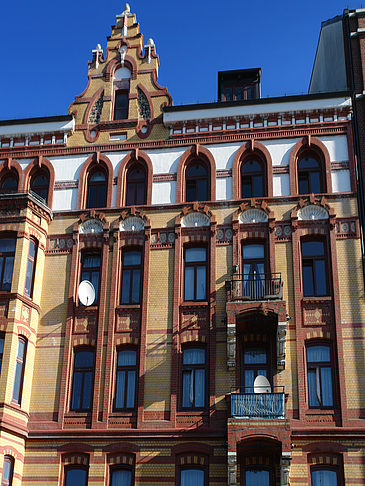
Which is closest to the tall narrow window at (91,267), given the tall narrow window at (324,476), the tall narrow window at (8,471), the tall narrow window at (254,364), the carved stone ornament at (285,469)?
the tall narrow window at (254,364)

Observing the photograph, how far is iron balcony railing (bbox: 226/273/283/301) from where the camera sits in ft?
93.1

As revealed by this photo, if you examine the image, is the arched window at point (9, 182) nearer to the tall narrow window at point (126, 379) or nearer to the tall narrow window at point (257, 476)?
the tall narrow window at point (126, 379)

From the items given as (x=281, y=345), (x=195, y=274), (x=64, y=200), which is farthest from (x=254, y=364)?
(x=64, y=200)

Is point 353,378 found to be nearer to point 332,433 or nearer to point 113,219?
point 332,433

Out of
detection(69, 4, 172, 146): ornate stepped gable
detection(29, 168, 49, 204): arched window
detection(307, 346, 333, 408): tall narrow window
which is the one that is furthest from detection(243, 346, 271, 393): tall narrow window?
detection(29, 168, 49, 204): arched window

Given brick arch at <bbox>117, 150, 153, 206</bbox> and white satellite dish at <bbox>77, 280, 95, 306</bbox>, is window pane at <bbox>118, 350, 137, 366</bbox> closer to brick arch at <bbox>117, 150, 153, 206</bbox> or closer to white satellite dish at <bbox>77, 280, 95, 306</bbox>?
white satellite dish at <bbox>77, 280, 95, 306</bbox>

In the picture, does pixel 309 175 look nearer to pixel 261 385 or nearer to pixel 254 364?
pixel 254 364

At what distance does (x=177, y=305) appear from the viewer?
29500mm

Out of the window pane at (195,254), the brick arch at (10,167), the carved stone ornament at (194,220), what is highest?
the brick arch at (10,167)

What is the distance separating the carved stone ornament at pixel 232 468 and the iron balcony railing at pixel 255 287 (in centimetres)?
586

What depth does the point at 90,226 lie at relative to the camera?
104ft

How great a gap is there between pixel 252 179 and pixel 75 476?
14.0 meters

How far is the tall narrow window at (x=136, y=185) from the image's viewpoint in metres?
32.4

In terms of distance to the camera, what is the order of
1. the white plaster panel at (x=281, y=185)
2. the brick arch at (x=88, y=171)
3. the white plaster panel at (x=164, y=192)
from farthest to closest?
the brick arch at (x=88, y=171), the white plaster panel at (x=164, y=192), the white plaster panel at (x=281, y=185)
